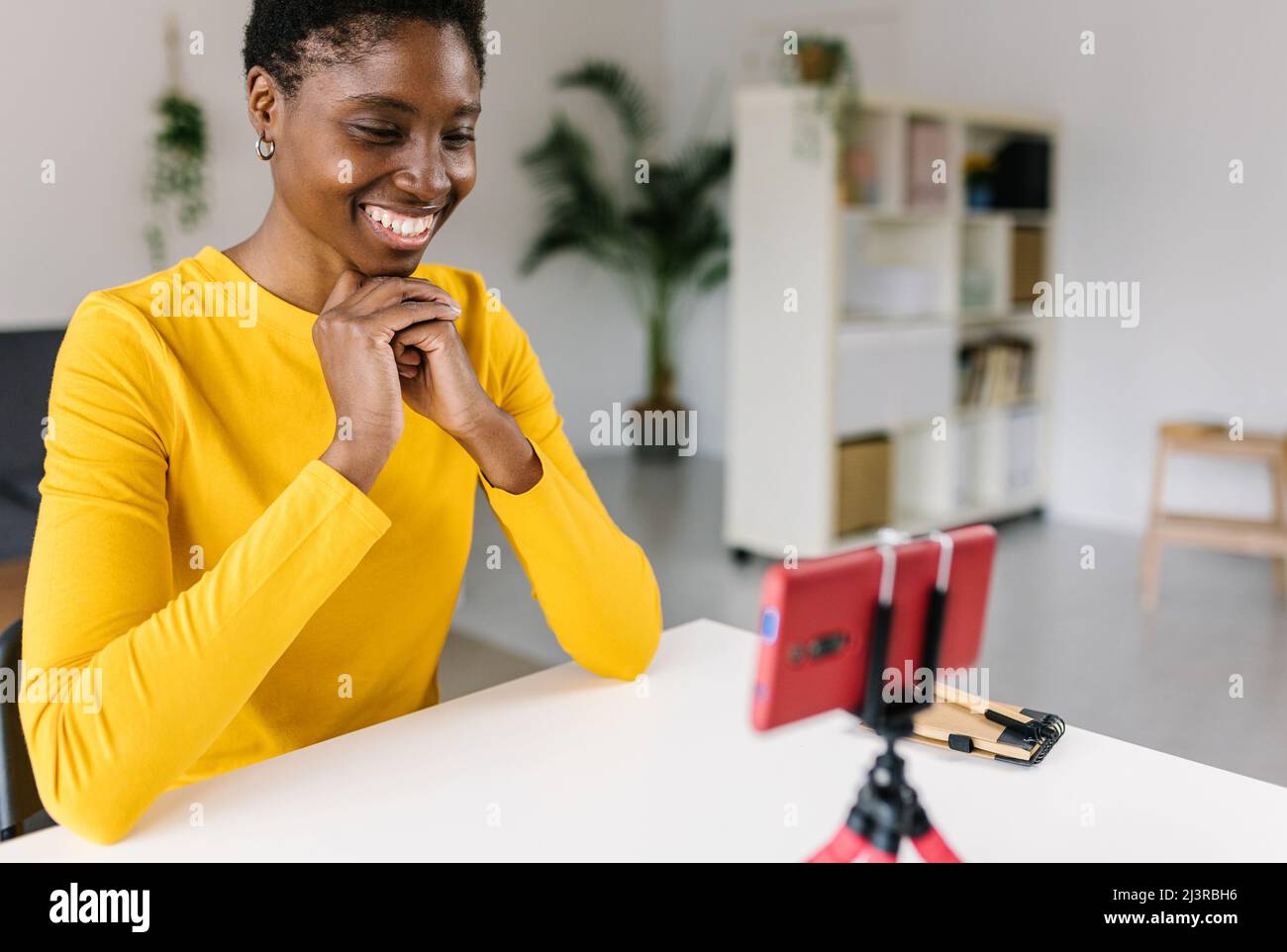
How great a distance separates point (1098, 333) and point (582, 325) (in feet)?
10.0

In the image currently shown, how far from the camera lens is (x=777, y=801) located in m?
1.06

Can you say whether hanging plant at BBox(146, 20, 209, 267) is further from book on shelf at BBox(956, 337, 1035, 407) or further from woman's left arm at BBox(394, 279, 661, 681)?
woman's left arm at BBox(394, 279, 661, 681)

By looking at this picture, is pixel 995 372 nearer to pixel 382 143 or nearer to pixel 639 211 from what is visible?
pixel 639 211

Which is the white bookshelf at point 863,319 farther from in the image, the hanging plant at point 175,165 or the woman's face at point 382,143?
the woman's face at point 382,143

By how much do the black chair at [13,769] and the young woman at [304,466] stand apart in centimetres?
17

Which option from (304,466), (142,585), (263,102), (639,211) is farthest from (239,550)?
(639,211)

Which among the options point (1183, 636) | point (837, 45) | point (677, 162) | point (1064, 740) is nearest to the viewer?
point (1064, 740)

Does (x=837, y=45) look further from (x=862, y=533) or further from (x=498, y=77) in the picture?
(x=498, y=77)

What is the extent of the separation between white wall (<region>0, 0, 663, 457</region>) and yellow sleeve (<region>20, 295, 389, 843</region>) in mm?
4229

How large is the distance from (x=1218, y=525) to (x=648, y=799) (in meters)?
4.05

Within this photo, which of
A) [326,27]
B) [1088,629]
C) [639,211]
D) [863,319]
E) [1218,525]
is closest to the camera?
[326,27]

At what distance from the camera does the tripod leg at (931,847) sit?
32.5 inches

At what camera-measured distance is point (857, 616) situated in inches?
30.2

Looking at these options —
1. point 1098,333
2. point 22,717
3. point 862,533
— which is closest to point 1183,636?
point 862,533
